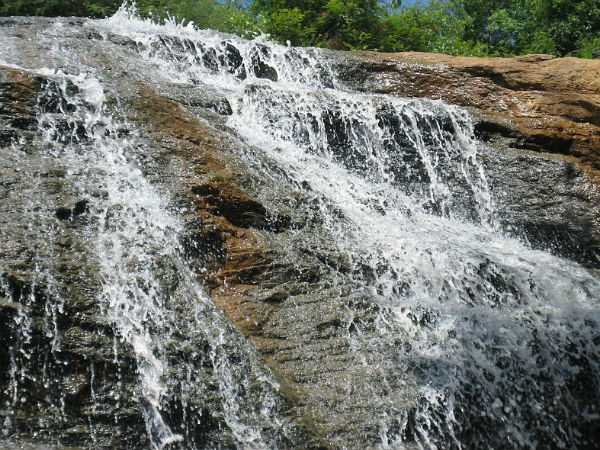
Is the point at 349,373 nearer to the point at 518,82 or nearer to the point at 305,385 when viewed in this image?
the point at 305,385

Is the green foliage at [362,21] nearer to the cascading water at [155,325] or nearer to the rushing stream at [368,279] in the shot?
the rushing stream at [368,279]

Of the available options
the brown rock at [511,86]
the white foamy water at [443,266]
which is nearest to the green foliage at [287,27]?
the brown rock at [511,86]

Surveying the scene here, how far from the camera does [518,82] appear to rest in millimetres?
7973

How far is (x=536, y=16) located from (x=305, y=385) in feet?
46.9

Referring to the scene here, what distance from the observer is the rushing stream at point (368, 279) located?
3.39m

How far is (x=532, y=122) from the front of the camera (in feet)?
23.4

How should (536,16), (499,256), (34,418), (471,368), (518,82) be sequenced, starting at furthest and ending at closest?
(536,16), (518,82), (499,256), (471,368), (34,418)

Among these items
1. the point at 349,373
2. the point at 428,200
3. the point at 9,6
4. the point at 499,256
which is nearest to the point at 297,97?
the point at 428,200

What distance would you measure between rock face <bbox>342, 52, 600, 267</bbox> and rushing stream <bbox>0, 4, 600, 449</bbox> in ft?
1.09

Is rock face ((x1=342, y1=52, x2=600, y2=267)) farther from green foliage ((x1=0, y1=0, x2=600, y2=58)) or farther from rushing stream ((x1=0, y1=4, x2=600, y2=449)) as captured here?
green foliage ((x1=0, y1=0, x2=600, y2=58))

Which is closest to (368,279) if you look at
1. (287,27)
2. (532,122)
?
(532,122)

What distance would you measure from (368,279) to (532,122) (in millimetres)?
3881

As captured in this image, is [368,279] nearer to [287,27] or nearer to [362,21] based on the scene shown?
[287,27]

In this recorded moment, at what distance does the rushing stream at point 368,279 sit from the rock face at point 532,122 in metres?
0.33
